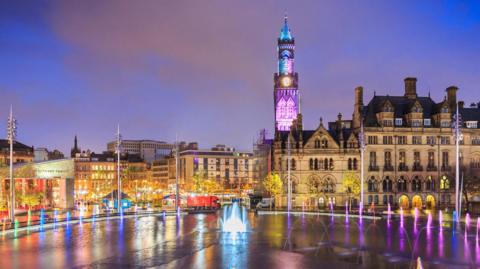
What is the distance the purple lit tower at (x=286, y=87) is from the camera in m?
156

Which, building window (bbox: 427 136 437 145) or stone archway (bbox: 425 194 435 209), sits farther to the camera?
building window (bbox: 427 136 437 145)

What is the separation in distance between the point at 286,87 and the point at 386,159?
52.0 meters

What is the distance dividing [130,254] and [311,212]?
157ft

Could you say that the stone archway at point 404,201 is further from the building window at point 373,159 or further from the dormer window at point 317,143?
the dormer window at point 317,143

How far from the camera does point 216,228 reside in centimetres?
6303

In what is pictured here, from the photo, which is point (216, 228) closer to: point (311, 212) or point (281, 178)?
point (311, 212)

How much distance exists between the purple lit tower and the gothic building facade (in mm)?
43025

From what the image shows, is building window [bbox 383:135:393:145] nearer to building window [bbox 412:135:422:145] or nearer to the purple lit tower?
building window [bbox 412:135:422:145]

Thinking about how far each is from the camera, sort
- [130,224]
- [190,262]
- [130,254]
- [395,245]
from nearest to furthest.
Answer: [190,262] < [130,254] < [395,245] < [130,224]

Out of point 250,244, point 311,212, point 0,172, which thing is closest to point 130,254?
point 250,244

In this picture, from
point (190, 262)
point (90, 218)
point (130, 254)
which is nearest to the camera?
point (190, 262)

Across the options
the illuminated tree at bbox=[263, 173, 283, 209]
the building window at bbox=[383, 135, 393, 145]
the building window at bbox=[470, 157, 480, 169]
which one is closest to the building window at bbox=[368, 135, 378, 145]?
the building window at bbox=[383, 135, 393, 145]

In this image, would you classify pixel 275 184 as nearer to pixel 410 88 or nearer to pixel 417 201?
pixel 417 201

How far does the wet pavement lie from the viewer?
37.8 m
